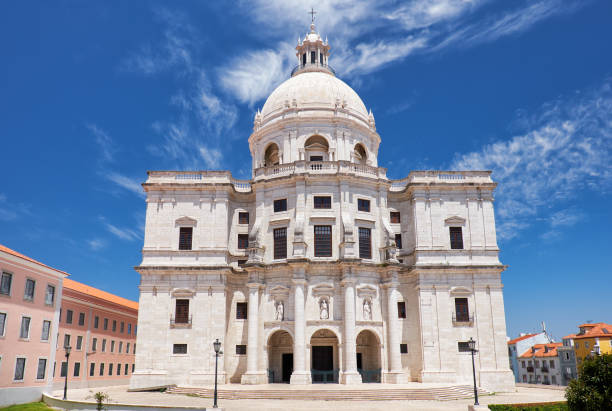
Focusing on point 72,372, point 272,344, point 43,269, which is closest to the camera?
point 43,269

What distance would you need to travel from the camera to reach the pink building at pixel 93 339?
4581 centimetres

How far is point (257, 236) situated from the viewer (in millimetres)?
42719

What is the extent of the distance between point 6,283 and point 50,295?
4967mm

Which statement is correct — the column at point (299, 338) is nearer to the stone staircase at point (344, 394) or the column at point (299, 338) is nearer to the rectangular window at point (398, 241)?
the stone staircase at point (344, 394)

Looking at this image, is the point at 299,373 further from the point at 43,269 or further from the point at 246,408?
the point at 43,269

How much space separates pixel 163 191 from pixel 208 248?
687 cm

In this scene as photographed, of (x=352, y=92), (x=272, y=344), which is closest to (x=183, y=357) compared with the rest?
(x=272, y=344)

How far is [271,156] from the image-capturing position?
5144 cm

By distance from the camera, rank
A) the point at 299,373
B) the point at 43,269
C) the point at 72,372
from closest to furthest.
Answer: the point at 43,269, the point at 299,373, the point at 72,372

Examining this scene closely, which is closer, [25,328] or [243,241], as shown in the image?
[25,328]

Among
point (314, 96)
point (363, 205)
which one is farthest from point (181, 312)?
point (314, 96)

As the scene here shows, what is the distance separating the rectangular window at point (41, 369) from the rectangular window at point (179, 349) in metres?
9.62

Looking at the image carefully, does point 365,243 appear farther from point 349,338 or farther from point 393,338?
point 349,338

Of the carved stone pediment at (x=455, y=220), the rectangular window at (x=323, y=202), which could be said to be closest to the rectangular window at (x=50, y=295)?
the rectangular window at (x=323, y=202)
